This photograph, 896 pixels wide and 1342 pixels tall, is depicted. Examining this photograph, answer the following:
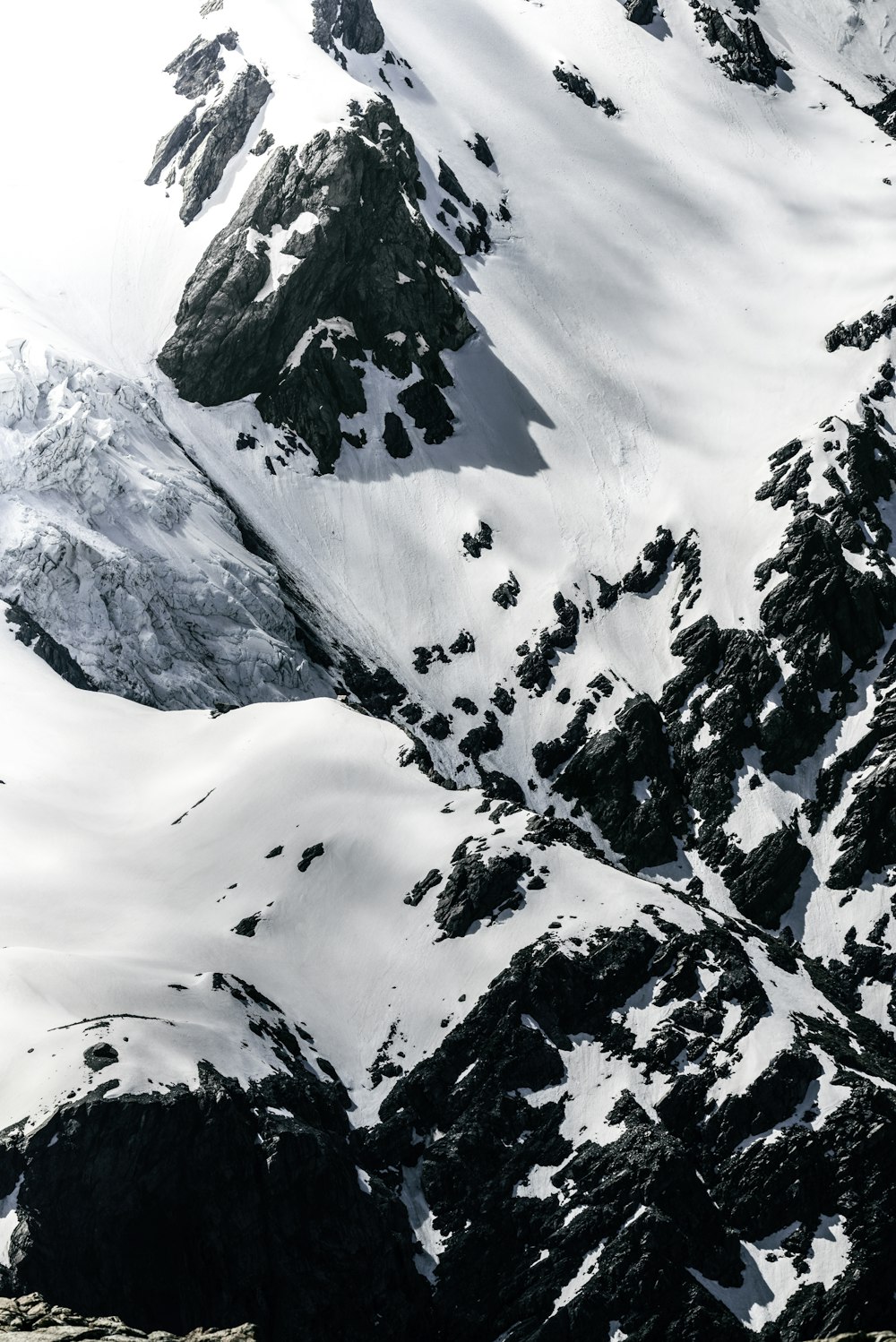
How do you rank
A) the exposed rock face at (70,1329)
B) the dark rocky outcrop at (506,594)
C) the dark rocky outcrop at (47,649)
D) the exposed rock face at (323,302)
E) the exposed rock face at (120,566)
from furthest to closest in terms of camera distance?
1. the exposed rock face at (323,302)
2. the dark rocky outcrop at (506,594)
3. the exposed rock face at (120,566)
4. the dark rocky outcrop at (47,649)
5. the exposed rock face at (70,1329)

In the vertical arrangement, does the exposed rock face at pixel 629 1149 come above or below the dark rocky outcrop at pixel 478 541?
below

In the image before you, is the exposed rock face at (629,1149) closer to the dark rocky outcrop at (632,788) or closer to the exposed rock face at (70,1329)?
the exposed rock face at (70,1329)

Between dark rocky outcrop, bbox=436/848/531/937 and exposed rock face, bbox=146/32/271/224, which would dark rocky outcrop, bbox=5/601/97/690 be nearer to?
dark rocky outcrop, bbox=436/848/531/937

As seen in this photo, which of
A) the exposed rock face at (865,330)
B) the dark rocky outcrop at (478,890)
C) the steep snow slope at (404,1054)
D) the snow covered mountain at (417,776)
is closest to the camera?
the steep snow slope at (404,1054)

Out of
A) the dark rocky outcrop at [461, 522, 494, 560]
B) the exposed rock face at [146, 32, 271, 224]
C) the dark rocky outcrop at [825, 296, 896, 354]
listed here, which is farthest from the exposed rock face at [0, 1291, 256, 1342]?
the exposed rock face at [146, 32, 271, 224]

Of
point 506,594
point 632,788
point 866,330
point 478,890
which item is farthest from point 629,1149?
point 866,330

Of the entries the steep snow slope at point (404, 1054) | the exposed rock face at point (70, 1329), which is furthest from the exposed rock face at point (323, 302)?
the exposed rock face at point (70, 1329)
